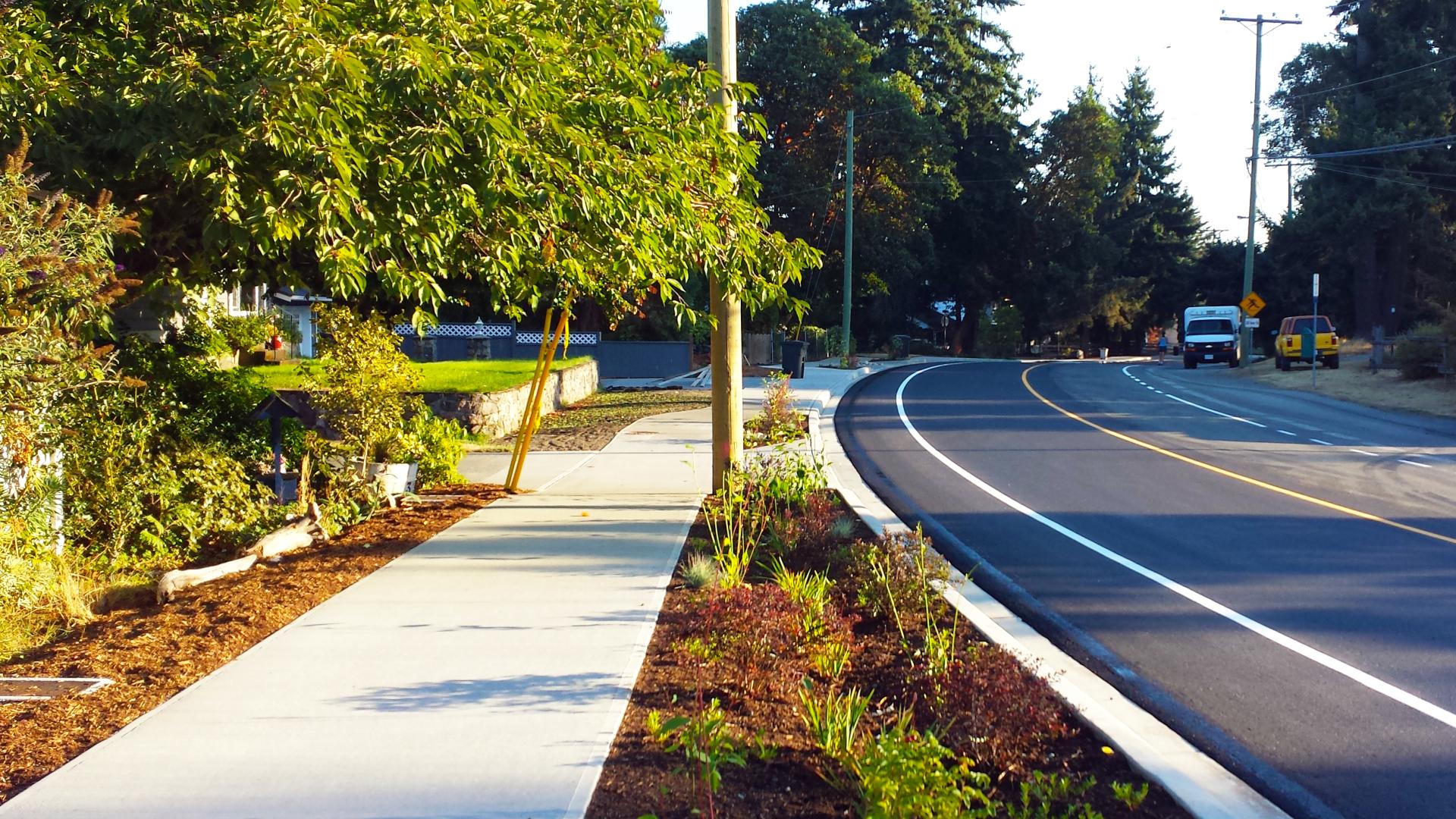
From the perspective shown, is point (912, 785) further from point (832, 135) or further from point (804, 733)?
point (832, 135)

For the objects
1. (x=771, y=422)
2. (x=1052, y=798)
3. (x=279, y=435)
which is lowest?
(x=1052, y=798)

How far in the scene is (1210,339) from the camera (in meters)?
47.4

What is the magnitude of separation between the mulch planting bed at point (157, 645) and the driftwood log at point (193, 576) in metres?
0.07

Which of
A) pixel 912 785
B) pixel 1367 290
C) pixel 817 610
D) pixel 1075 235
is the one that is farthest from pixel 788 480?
pixel 1075 235

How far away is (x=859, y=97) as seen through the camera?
159 feet

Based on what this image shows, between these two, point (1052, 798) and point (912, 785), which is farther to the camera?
point (1052, 798)

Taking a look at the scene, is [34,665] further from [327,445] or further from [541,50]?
[541,50]

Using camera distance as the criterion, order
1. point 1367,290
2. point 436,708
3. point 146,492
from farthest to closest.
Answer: point 1367,290 → point 146,492 → point 436,708

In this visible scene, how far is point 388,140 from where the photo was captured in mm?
7727

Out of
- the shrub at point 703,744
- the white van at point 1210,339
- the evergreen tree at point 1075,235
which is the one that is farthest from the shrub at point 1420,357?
the evergreen tree at point 1075,235

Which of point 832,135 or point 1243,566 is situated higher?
point 832,135

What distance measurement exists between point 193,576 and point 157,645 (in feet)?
5.07

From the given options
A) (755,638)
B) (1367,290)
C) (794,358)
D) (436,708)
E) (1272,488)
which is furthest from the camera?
(1367,290)

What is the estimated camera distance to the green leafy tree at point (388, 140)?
6938 mm
